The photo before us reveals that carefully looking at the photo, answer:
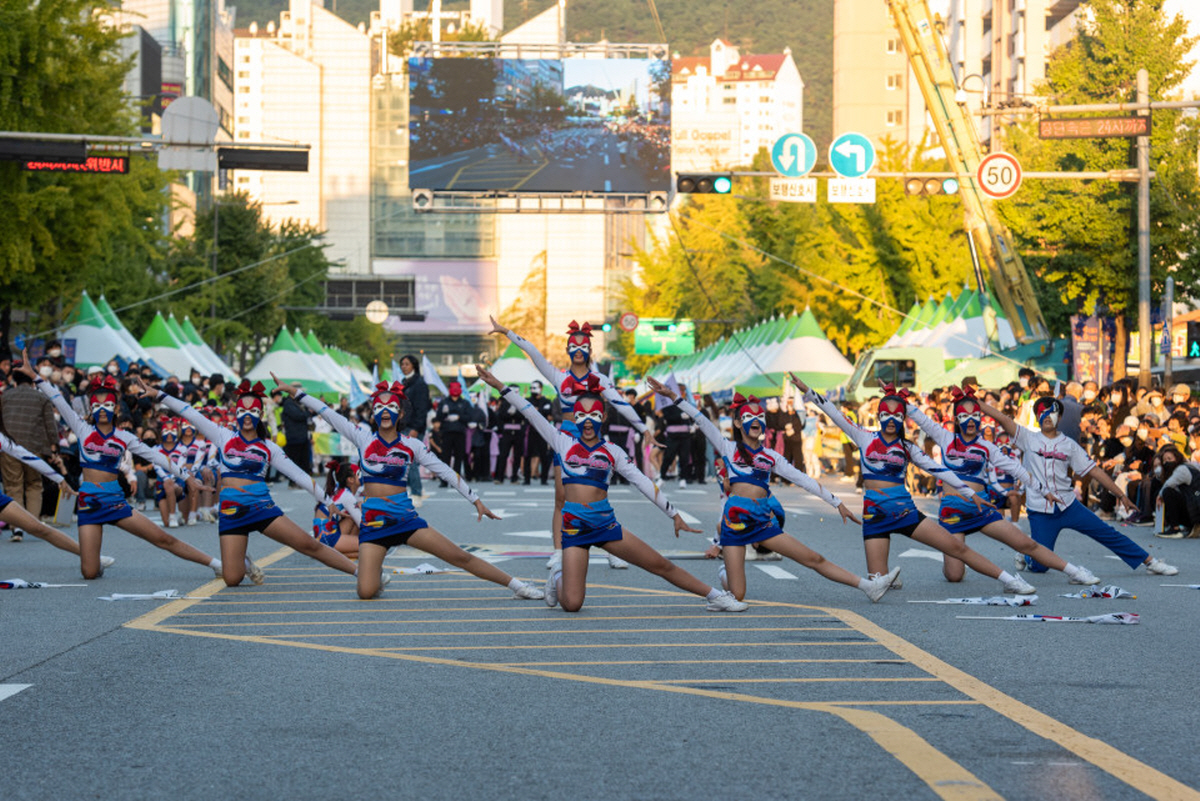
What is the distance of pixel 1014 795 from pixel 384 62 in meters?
170

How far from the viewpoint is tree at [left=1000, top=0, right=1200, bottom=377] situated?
38.1 meters

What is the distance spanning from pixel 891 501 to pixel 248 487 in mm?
5254

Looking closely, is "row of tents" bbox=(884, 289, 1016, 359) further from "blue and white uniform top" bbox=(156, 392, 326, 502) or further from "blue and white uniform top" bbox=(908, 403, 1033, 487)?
"blue and white uniform top" bbox=(156, 392, 326, 502)

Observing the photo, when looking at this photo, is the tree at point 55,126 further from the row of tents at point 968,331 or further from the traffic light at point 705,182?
the row of tents at point 968,331

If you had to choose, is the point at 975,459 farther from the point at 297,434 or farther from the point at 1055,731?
the point at 297,434

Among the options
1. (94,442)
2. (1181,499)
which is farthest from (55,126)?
(1181,499)

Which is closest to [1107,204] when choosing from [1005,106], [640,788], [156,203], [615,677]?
[1005,106]

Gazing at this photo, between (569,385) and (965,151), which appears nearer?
(569,385)

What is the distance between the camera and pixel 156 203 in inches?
1953

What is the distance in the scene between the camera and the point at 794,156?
32.4m

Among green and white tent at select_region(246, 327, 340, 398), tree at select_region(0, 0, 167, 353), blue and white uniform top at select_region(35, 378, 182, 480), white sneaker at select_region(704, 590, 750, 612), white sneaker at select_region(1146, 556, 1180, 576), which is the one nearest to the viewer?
white sneaker at select_region(704, 590, 750, 612)

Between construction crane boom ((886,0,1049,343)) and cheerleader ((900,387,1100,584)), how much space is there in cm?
2479

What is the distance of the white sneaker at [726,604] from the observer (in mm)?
12000

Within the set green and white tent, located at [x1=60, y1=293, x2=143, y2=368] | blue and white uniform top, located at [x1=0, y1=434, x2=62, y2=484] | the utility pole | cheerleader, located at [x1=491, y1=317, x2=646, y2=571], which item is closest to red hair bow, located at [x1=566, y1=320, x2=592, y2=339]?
cheerleader, located at [x1=491, y1=317, x2=646, y2=571]
